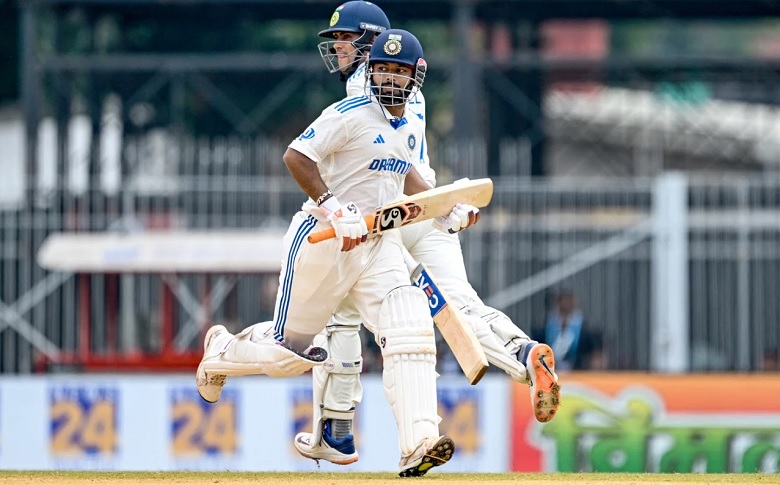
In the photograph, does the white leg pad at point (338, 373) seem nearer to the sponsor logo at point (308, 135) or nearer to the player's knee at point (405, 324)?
the player's knee at point (405, 324)

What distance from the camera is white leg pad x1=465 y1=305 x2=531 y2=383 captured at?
8.77m

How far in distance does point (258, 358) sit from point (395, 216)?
1082mm

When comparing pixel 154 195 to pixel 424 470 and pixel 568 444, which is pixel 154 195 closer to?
pixel 568 444

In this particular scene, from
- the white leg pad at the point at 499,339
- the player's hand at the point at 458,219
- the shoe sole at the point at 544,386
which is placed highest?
the player's hand at the point at 458,219

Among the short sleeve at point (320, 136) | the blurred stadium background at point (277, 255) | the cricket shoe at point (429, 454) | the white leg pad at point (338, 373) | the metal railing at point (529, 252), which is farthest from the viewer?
the metal railing at point (529, 252)

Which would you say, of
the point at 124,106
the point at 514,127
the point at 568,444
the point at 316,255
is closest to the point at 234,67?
the point at 124,106

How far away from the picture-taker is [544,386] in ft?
27.9

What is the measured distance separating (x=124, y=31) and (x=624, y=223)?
9.97 meters

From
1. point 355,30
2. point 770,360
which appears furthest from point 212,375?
point 770,360

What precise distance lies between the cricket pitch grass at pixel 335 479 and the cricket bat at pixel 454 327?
22.0 inches

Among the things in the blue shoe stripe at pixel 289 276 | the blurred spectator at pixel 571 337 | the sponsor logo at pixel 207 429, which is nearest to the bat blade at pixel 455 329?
the blue shoe stripe at pixel 289 276

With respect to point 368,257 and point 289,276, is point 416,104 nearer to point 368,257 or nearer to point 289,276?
point 368,257

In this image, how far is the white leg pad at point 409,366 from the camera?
801cm

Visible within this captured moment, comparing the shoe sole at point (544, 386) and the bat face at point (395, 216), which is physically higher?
the bat face at point (395, 216)
